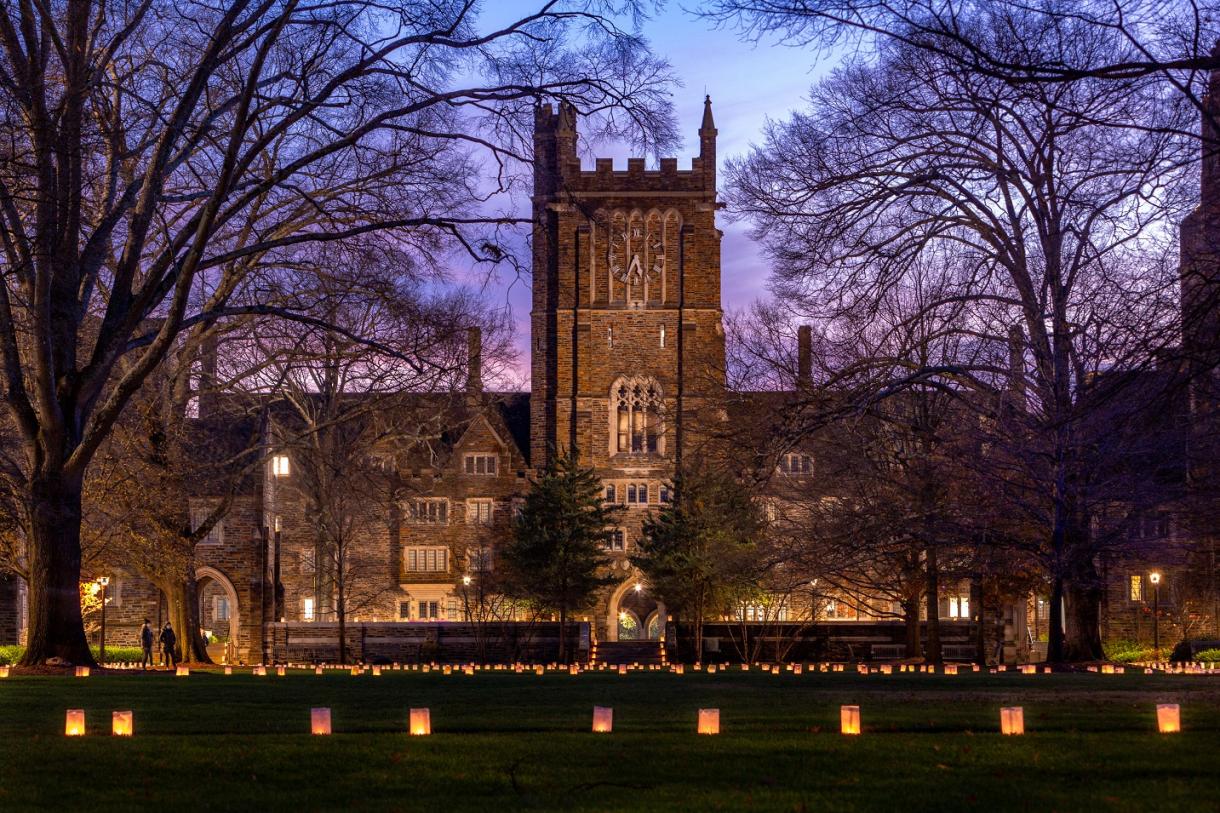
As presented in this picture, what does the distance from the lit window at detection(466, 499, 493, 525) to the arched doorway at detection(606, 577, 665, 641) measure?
7095mm

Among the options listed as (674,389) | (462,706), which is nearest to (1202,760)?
(462,706)

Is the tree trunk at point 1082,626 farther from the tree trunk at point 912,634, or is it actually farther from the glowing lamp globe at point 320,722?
the glowing lamp globe at point 320,722

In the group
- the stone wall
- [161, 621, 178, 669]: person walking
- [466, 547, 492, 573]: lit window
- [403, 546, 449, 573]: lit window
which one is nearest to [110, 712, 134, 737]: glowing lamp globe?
[161, 621, 178, 669]: person walking

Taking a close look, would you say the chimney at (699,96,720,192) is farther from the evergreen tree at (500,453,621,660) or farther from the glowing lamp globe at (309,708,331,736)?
the glowing lamp globe at (309,708,331,736)

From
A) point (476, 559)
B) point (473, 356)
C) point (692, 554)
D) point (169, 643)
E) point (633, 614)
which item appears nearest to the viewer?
point (473, 356)

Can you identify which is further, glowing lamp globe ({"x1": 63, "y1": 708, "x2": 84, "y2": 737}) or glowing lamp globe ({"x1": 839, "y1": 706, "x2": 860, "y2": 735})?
glowing lamp globe ({"x1": 63, "y1": 708, "x2": 84, "y2": 737})

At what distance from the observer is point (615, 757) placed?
809 cm

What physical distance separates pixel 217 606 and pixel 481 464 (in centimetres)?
1366

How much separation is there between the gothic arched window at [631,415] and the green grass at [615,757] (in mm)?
53057

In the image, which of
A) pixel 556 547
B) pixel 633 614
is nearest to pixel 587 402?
pixel 633 614

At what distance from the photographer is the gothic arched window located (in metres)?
65.6

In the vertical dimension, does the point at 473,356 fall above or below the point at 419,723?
above

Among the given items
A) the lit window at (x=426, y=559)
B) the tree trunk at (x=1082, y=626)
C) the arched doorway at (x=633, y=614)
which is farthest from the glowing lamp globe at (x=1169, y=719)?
the lit window at (x=426, y=559)

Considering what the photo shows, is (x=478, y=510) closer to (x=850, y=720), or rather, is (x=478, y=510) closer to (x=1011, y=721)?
(x=850, y=720)
